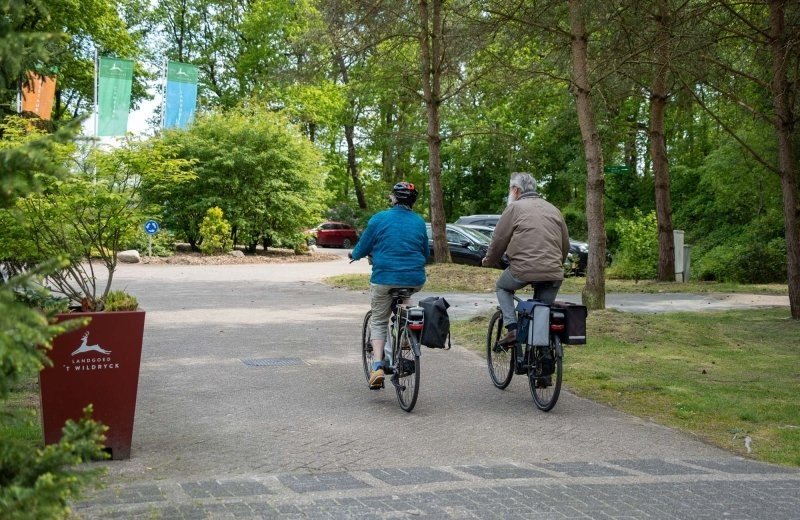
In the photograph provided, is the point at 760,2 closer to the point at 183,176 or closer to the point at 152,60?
the point at 183,176

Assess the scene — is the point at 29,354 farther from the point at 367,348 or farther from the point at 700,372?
the point at 700,372

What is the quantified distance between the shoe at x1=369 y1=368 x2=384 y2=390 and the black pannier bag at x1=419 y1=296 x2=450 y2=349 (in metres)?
0.63

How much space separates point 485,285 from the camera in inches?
835

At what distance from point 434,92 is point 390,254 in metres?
17.1

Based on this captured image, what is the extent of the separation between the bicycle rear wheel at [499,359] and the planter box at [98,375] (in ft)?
12.6

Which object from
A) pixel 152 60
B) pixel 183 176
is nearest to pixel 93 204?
pixel 183 176

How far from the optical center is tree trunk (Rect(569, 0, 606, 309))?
14.2 m

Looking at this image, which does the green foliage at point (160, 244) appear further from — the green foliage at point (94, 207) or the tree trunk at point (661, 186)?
the green foliage at point (94, 207)

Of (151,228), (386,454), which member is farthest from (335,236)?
(386,454)

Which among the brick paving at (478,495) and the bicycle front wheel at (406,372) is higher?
the bicycle front wheel at (406,372)

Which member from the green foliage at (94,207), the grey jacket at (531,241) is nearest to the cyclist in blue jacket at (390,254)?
the grey jacket at (531,241)

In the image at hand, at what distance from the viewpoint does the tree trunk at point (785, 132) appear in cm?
1438

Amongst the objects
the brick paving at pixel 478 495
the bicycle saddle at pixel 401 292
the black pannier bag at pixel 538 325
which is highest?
the bicycle saddle at pixel 401 292

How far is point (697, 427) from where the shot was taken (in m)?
7.43
